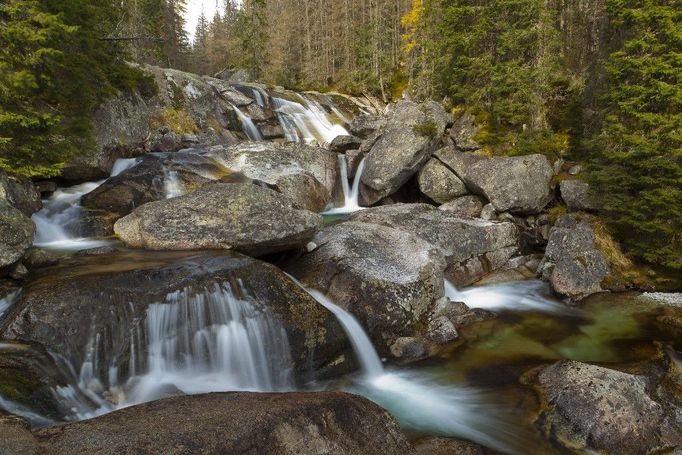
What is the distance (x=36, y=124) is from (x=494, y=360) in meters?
12.8

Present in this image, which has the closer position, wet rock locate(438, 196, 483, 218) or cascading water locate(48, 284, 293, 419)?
cascading water locate(48, 284, 293, 419)

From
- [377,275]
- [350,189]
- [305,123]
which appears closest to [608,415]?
[377,275]

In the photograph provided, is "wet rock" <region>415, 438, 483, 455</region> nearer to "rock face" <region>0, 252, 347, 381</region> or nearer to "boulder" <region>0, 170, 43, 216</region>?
"rock face" <region>0, 252, 347, 381</region>

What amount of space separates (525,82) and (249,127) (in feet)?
52.0

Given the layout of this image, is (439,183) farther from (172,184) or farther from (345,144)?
(172,184)

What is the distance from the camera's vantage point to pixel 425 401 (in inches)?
319

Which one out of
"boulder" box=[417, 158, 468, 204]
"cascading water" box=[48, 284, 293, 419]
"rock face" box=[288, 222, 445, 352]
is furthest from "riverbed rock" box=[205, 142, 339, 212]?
"cascading water" box=[48, 284, 293, 419]

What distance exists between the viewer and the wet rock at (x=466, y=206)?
17141 millimetres

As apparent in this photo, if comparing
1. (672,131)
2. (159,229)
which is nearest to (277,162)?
(159,229)

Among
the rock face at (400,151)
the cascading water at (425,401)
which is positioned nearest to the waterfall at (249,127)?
the rock face at (400,151)

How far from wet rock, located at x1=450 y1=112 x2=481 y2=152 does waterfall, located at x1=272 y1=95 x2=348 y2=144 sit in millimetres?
8525

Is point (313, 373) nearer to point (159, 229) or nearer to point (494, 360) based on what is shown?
point (494, 360)

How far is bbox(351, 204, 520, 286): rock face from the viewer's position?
44.5ft

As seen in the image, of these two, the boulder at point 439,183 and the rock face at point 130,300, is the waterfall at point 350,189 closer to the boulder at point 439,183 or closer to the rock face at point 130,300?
the boulder at point 439,183
